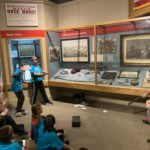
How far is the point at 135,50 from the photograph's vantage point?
486 centimetres

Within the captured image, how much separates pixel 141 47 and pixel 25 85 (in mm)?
3708

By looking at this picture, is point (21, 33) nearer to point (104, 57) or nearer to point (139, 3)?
point (104, 57)

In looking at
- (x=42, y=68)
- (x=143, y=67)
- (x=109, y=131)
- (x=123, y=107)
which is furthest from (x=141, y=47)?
(x=42, y=68)

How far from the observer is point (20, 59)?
6.12 metres

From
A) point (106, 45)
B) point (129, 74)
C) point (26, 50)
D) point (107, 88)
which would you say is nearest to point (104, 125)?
point (107, 88)

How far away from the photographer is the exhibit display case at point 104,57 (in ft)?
15.4

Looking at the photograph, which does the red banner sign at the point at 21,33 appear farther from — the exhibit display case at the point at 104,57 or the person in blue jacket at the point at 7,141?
the person in blue jacket at the point at 7,141

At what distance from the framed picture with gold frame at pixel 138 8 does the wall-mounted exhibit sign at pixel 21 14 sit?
9.56ft

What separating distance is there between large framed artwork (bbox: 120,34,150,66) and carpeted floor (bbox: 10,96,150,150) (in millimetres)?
1242

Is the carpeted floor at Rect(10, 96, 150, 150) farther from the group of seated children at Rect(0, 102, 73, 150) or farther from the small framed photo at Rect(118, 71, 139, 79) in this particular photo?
the small framed photo at Rect(118, 71, 139, 79)

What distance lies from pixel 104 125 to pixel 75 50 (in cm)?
284

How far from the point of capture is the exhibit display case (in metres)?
4.70

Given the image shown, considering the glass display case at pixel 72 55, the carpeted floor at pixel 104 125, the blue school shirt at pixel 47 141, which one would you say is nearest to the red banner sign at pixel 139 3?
the glass display case at pixel 72 55

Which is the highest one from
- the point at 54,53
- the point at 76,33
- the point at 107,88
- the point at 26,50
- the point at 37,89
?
the point at 76,33
